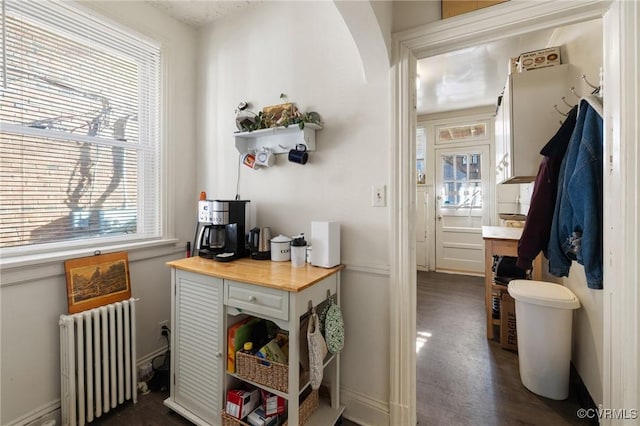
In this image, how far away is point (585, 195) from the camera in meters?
1.34

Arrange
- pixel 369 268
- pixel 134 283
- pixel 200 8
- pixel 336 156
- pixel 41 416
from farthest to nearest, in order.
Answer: pixel 200 8, pixel 134 283, pixel 336 156, pixel 369 268, pixel 41 416

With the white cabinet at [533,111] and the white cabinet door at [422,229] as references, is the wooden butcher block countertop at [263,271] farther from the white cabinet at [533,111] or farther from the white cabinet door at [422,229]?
the white cabinet door at [422,229]

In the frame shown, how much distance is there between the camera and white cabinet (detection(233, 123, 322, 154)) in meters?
1.73

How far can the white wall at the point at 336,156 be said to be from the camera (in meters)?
1.61

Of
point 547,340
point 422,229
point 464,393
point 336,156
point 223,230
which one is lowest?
point 464,393

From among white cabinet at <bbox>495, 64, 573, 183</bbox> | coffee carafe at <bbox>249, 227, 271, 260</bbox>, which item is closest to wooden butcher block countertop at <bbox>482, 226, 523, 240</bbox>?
white cabinet at <bbox>495, 64, 573, 183</bbox>

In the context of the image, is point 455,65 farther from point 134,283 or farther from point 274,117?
point 134,283

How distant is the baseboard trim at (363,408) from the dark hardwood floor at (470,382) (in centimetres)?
26

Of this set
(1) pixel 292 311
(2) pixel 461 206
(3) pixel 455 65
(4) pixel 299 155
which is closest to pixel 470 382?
(1) pixel 292 311

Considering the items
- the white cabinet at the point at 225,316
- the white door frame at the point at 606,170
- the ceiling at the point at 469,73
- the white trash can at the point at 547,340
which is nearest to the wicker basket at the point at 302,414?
the white cabinet at the point at 225,316

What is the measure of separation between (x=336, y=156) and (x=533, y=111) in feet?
4.66

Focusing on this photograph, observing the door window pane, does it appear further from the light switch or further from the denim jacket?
the light switch

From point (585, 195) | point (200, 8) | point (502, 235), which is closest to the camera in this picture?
point (585, 195)

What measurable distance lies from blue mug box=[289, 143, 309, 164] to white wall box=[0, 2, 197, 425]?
110 cm
